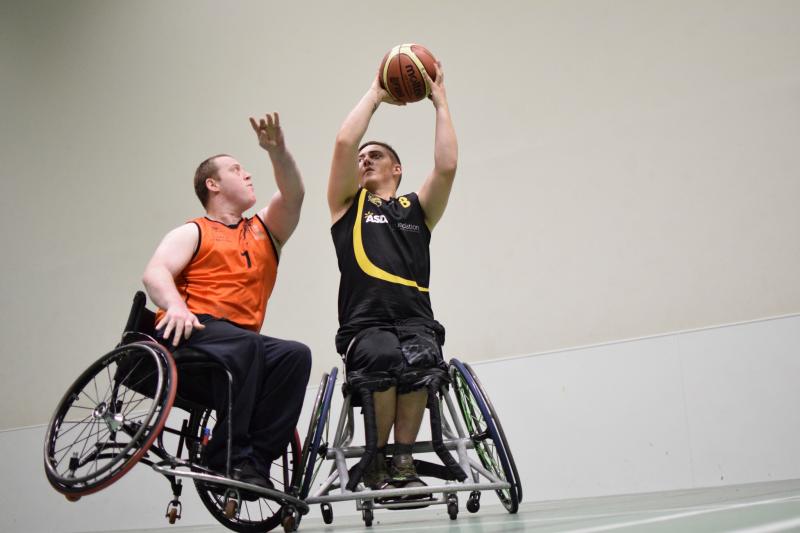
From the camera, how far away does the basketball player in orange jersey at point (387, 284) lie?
2201 millimetres

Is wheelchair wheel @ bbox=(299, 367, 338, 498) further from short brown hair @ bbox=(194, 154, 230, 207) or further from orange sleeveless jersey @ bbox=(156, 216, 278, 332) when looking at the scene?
short brown hair @ bbox=(194, 154, 230, 207)

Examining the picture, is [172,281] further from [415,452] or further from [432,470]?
[432,470]

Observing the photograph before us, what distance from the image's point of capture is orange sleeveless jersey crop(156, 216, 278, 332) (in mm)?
2266

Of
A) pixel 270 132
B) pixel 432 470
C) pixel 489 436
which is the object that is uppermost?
pixel 270 132

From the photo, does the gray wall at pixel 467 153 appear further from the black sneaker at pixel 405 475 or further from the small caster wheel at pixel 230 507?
the small caster wheel at pixel 230 507

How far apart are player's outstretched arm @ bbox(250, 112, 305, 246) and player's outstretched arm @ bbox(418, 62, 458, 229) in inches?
16.4

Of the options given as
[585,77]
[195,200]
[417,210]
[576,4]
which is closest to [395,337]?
[417,210]

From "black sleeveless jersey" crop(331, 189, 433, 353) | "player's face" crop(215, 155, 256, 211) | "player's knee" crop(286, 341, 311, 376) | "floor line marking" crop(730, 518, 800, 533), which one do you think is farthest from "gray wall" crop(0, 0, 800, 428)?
"floor line marking" crop(730, 518, 800, 533)

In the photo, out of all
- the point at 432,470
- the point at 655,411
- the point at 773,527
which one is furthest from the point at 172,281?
the point at 655,411

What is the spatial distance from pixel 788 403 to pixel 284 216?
7.20ft

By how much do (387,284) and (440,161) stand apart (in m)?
0.44

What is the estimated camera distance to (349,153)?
240 centimetres

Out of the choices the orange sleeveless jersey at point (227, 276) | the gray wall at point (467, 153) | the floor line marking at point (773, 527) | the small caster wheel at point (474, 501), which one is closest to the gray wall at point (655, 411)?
the gray wall at point (467, 153)

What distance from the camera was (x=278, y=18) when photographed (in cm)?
475
